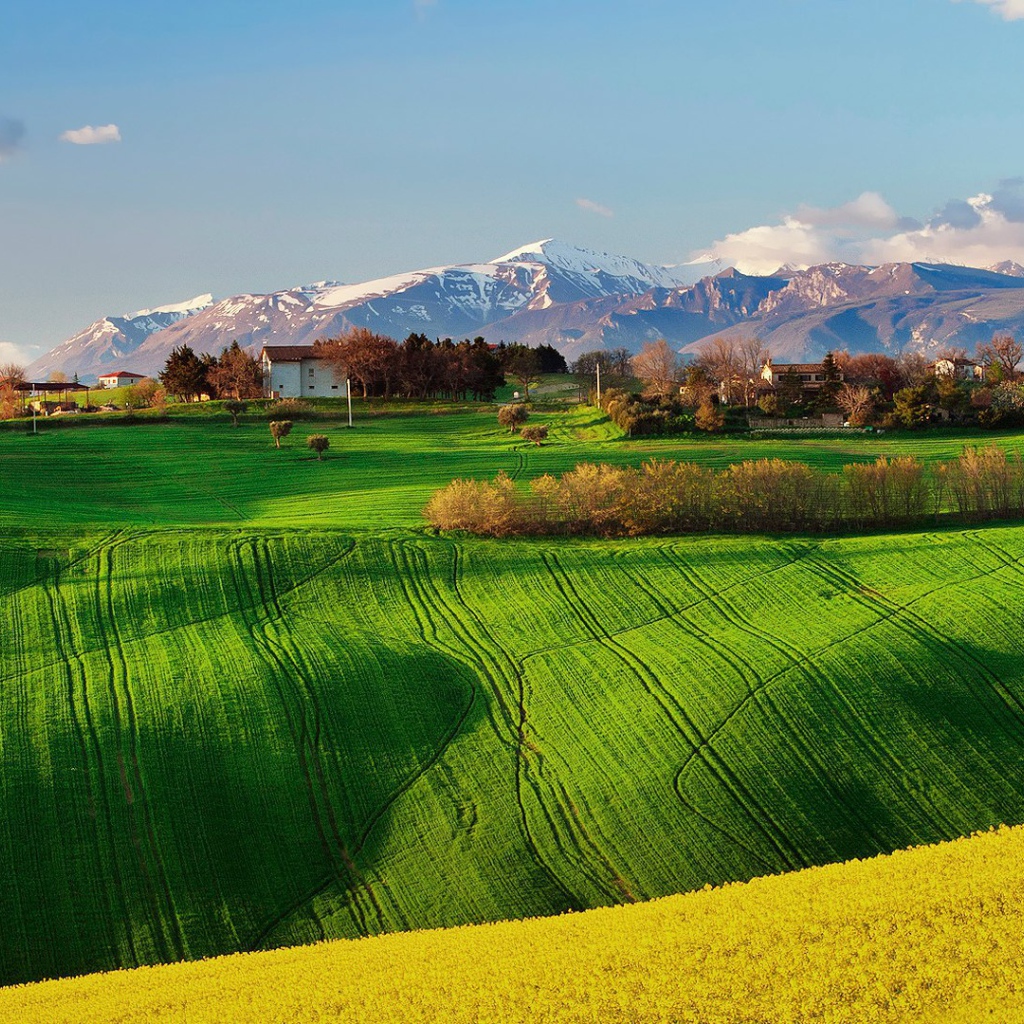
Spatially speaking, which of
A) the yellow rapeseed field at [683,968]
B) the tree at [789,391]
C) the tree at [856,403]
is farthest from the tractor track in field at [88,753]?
the tree at [789,391]

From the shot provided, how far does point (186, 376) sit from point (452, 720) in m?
93.5

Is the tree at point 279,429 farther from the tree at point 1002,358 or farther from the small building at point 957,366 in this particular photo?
the small building at point 957,366

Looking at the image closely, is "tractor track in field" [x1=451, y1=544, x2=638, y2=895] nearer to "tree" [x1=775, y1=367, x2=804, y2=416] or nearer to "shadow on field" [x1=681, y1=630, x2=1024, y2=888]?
"shadow on field" [x1=681, y1=630, x2=1024, y2=888]

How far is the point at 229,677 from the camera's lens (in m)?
44.5

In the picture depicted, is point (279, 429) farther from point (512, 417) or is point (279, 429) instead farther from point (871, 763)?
→ point (871, 763)

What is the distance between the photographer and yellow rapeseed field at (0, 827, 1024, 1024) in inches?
806

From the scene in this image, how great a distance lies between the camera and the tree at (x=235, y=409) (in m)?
106

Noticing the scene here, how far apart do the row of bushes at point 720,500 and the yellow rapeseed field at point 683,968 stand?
3605 cm

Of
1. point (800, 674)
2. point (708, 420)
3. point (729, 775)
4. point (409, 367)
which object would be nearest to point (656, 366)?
point (409, 367)

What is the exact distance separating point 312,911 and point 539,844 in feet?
22.9

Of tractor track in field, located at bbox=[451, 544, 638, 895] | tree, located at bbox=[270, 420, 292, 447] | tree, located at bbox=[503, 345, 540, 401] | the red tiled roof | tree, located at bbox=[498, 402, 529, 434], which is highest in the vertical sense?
the red tiled roof

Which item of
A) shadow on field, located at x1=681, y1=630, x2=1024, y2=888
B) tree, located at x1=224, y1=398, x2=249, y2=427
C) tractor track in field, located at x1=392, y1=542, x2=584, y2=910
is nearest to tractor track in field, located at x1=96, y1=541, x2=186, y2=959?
tractor track in field, located at x1=392, y1=542, x2=584, y2=910

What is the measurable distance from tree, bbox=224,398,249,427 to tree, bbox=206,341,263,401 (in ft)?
42.4

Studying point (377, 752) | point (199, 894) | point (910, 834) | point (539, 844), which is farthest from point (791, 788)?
point (199, 894)
